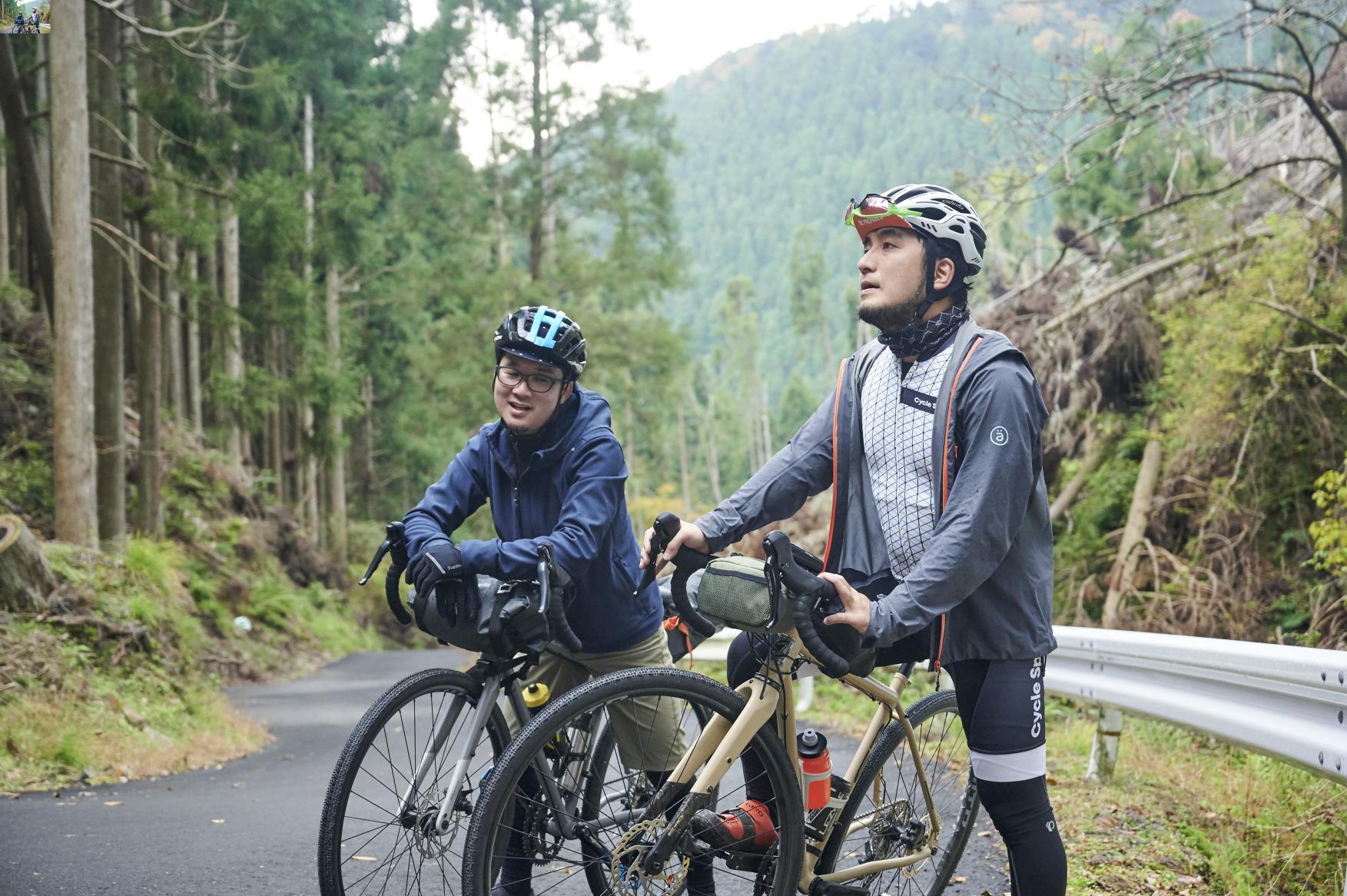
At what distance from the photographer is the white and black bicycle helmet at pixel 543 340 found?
418 centimetres

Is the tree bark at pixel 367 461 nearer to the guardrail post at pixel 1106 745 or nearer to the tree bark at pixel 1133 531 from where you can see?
the tree bark at pixel 1133 531

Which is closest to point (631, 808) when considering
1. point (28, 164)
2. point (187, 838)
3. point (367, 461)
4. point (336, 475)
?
point (187, 838)

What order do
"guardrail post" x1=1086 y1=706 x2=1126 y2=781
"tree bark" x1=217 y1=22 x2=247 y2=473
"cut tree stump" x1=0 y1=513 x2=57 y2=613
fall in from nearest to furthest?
"guardrail post" x1=1086 y1=706 x2=1126 y2=781, "cut tree stump" x1=0 y1=513 x2=57 y2=613, "tree bark" x1=217 y1=22 x2=247 y2=473

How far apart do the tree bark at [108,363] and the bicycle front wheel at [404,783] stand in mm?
12333

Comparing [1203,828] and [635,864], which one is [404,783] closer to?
[635,864]

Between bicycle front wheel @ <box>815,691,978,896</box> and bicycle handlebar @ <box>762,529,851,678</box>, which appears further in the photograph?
bicycle front wheel @ <box>815,691,978,896</box>

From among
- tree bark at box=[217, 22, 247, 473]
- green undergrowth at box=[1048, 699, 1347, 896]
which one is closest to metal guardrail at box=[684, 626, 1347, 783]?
green undergrowth at box=[1048, 699, 1347, 896]

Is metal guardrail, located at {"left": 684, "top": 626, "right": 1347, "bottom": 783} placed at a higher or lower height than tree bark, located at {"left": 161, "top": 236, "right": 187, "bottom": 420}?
lower

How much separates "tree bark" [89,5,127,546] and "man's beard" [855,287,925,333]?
1356cm

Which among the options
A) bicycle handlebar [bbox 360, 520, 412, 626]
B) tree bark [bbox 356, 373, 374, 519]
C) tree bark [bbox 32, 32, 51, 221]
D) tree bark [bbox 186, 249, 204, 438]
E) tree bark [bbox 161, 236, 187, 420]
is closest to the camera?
bicycle handlebar [bbox 360, 520, 412, 626]

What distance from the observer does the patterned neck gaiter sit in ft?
11.6

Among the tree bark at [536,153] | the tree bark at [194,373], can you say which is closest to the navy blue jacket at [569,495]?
the tree bark at [194,373]

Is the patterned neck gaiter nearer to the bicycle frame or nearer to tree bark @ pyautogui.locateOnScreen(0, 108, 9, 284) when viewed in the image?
the bicycle frame

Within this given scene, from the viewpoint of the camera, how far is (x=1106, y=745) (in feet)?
21.8
